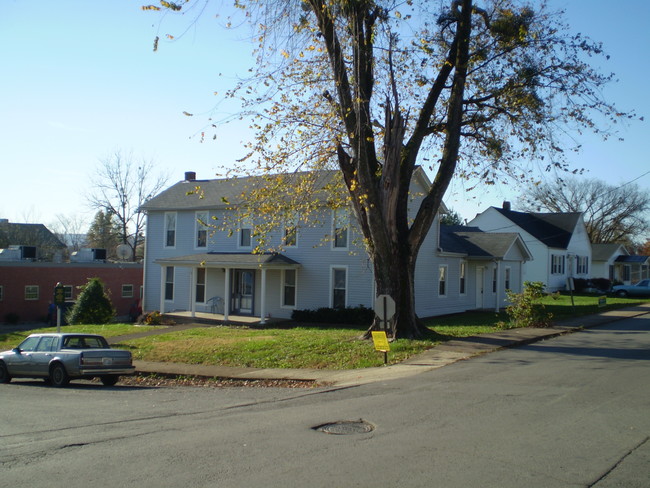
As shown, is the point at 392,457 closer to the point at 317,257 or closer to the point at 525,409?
the point at 525,409

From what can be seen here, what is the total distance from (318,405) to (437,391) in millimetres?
2279

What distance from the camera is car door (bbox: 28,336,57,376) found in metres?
16.2

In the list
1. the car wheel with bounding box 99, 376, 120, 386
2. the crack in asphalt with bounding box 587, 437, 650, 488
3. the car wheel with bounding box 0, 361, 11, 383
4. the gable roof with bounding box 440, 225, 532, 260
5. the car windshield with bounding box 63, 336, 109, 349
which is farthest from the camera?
the gable roof with bounding box 440, 225, 532, 260

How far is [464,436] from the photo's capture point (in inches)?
306

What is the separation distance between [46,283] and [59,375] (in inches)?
1010

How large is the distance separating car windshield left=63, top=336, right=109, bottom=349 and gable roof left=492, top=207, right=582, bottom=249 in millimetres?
39303

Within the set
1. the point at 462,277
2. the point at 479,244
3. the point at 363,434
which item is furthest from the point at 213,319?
the point at 363,434

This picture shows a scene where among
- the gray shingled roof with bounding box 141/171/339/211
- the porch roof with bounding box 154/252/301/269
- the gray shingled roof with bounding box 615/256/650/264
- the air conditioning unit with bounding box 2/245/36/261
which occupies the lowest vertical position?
the porch roof with bounding box 154/252/301/269

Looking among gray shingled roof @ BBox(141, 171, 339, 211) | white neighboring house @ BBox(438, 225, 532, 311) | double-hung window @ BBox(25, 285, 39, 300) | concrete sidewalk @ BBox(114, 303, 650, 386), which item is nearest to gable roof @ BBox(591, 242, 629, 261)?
white neighboring house @ BBox(438, 225, 532, 311)

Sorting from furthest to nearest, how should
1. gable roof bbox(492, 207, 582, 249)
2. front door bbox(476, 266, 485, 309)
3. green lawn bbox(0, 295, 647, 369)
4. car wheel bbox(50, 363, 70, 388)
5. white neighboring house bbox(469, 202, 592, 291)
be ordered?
gable roof bbox(492, 207, 582, 249) → white neighboring house bbox(469, 202, 592, 291) → front door bbox(476, 266, 485, 309) → green lawn bbox(0, 295, 647, 369) → car wheel bbox(50, 363, 70, 388)

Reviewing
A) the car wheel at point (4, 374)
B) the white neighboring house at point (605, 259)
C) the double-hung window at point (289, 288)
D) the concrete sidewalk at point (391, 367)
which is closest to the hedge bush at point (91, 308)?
the double-hung window at point (289, 288)

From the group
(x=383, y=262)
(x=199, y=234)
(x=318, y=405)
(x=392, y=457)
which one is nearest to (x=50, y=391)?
(x=318, y=405)

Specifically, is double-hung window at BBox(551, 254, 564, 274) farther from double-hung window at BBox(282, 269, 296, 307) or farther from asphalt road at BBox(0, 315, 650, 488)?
asphalt road at BBox(0, 315, 650, 488)

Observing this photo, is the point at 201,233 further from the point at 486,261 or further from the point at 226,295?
the point at 486,261
